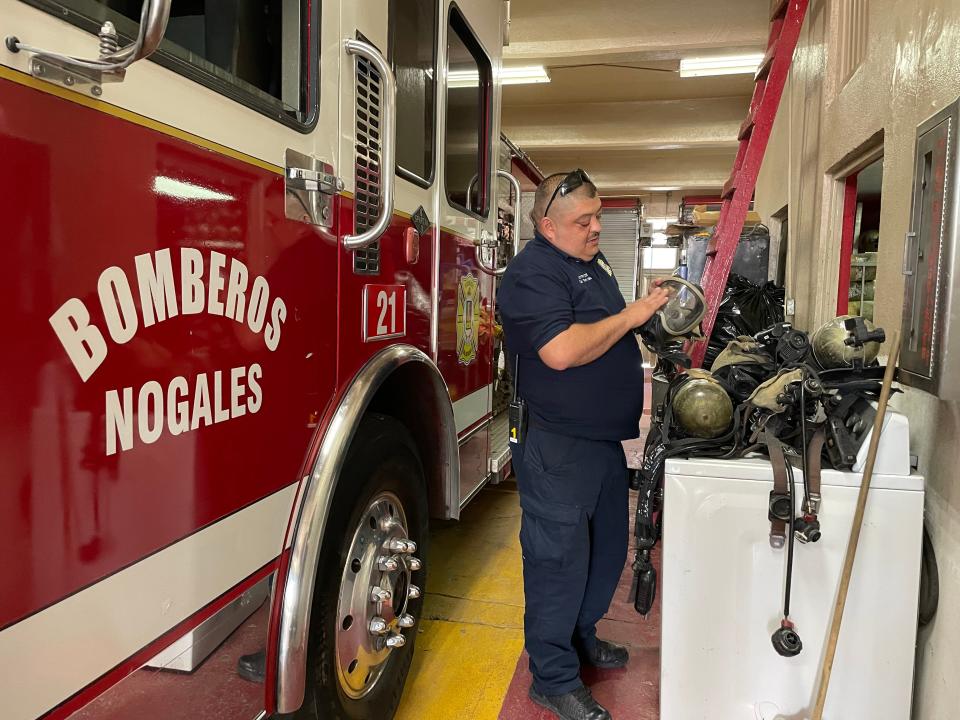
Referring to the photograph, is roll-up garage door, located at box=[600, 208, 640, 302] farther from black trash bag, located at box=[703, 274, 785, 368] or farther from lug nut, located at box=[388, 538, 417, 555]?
lug nut, located at box=[388, 538, 417, 555]

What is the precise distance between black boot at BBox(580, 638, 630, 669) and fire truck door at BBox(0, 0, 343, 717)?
147 cm

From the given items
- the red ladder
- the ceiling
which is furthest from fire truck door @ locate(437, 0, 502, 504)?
the ceiling

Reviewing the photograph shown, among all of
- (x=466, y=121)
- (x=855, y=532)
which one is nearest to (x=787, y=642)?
(x=855, y=532)

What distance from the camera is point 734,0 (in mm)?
5930

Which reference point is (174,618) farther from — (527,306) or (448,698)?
(448,698)

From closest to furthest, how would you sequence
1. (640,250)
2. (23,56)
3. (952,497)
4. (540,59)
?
(23,56) → (952,497) → (540,59) → (640,250)

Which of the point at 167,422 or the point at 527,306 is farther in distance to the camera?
the point at 527,306

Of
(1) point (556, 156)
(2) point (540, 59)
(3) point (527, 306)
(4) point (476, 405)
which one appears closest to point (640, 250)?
(1) point (556, 156)

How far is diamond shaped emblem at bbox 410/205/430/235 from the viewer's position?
2.21 meters

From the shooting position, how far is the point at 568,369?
6.99 feet

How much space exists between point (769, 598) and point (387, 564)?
1.03m

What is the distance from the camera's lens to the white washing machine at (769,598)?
175 cm

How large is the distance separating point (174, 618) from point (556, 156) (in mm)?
12754

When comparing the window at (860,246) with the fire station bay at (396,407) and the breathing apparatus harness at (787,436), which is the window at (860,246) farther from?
the breathing apparatus harness at (787,436)
